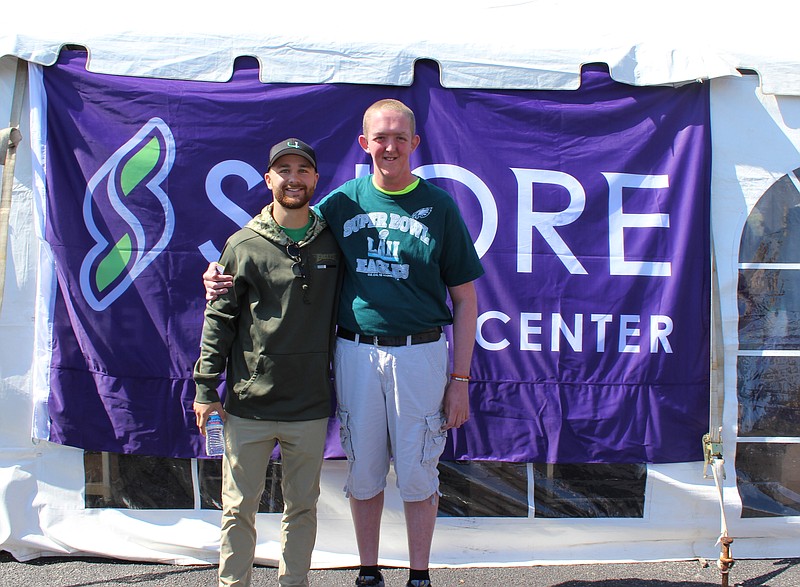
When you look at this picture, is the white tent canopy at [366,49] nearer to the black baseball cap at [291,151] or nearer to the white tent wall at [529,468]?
the white tent wall at [529,468]

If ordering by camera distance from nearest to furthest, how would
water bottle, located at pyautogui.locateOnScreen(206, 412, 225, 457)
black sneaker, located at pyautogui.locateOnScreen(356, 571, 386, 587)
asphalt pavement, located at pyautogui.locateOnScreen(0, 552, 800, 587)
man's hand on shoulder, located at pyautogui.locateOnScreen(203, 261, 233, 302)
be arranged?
man's hand on shoulder, located at pyautogui.locateOnScreen(203, 261, 233, 302), water bottle, located at pyautogui.locateOnScreen(206, 412, 225, 457), black sneaker, located at pyautogui.locateOnScreen(356, 571, 386, 587), asphalt pavement, located at pyautogui.locateOnScreen(0, 552, 800, 587)

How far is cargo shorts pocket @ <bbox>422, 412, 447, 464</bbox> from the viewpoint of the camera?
262cm

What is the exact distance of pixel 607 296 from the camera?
319cm

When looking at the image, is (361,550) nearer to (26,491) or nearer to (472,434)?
(472,434)

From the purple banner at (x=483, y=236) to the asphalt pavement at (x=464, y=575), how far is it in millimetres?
506

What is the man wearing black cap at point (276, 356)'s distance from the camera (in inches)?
99.1

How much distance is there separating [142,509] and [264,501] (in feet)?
1.85

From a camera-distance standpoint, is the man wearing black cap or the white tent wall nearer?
the man wearing black cap

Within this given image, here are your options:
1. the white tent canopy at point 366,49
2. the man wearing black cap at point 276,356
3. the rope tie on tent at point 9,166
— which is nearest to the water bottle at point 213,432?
the man wearing black cap at point 276,356

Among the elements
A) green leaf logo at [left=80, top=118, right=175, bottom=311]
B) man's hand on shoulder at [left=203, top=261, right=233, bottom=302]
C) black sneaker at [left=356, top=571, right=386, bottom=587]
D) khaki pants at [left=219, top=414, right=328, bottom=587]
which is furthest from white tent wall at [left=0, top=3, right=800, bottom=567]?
man's hand on shoulder at [left=203, top=261, right=233, bottom=302]

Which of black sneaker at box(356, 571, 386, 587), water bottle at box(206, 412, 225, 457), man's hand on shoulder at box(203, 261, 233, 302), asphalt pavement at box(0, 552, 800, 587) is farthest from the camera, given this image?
asphalt pavement at box(0, 552, 800, 587)

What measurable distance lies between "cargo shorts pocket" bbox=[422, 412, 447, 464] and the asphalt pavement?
77cm

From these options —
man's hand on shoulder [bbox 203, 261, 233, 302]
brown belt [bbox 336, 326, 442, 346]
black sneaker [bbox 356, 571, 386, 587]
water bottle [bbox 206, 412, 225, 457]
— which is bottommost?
black sneaker [bbox 356, 571, 386, 587]

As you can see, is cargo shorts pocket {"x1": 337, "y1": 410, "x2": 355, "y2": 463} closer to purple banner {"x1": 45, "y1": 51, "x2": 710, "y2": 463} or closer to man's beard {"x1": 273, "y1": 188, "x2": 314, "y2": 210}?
purple banner {"x1": 45, "y1": 51, "x2": 710, "y2": 463}
